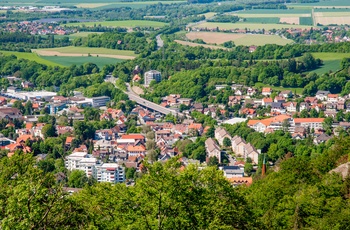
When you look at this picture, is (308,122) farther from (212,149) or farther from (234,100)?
(212,149)

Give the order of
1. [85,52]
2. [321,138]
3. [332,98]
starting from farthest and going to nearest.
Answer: [85,52] < [332,98] < [321,138]

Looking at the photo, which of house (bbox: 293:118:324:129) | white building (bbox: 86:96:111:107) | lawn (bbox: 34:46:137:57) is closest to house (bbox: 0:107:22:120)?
white building (bbox: 86:96:111:107)

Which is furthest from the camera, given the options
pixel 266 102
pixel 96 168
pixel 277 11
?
pixel 277 11

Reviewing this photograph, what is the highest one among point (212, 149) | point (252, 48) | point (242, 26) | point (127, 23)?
point (212, 149)

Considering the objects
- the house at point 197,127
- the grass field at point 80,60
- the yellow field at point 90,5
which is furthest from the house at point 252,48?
the yellow field at point 90,5

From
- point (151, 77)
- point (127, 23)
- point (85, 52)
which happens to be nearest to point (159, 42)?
point (85, 52)

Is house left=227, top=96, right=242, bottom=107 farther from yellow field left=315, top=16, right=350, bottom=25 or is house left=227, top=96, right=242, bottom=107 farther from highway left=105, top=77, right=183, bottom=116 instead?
yellow field left=315, top=16, right=350, bottom=25

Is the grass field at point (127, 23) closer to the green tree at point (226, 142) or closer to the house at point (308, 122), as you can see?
the house at point (308, 122)

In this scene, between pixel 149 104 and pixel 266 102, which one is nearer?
pixel 266 102
